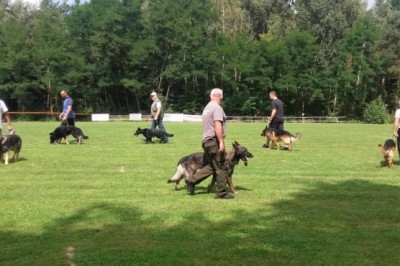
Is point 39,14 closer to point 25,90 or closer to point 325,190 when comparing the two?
point 25,90

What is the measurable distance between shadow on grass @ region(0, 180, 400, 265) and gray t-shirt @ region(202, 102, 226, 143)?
1.47 metres

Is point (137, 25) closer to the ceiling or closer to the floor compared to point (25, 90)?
closer to the ceiling

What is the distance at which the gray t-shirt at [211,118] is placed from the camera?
7.88 metres

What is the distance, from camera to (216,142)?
8023mm

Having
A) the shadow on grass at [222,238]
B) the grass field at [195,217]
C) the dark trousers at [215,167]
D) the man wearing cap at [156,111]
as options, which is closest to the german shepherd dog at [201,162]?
the dark trousers at [215,167]

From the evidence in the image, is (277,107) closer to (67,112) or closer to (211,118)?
(67,112)

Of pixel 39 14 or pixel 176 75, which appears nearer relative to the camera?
pixel 176 75

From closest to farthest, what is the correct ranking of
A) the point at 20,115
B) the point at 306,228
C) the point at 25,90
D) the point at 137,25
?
the point at 306,228
the point at 20,115
the point at 25,90
the point at 137,25

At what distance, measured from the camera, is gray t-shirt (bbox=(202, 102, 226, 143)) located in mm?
7883

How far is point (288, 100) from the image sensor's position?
203 feet

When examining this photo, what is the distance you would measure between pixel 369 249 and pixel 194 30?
5670cm

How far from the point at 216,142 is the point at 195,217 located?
1.62 metres

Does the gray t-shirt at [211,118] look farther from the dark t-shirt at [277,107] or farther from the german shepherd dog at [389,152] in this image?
the dark t-shirt at [277,107]

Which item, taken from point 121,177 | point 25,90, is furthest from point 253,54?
point 121,177
